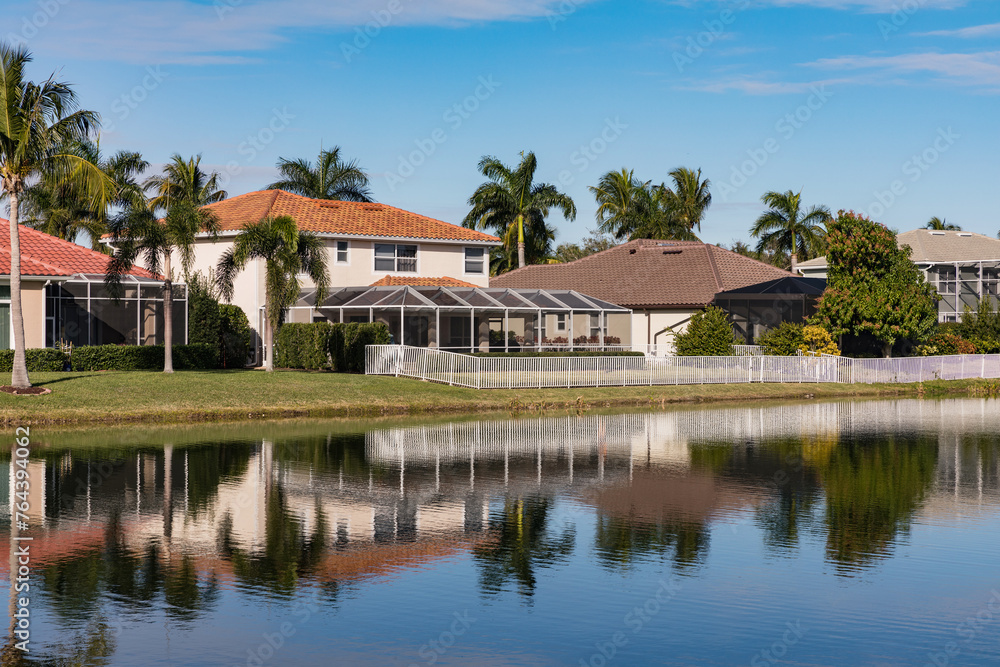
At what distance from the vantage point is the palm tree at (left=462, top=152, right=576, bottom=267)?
213 feet

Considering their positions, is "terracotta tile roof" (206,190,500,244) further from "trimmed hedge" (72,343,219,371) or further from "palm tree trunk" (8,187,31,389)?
"palm tree trunk" (8,187,31,389)

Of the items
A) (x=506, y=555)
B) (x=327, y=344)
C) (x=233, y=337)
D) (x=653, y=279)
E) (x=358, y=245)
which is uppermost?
(x=358, y=245)

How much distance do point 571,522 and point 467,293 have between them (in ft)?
102

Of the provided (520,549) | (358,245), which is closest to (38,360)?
(358,245)

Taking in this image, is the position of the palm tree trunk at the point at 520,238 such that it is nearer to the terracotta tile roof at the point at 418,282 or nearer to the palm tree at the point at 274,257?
the terracotta tile roof at the point at 418,282

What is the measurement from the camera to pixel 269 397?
29.3 m

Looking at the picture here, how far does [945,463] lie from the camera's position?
2023 cm

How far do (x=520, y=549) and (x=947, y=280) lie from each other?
5421 centimetres

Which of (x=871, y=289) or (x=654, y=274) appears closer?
(x=871, y=289)

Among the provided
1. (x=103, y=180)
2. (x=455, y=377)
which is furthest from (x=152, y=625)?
(x=455, y=377)

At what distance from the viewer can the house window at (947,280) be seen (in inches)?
2362

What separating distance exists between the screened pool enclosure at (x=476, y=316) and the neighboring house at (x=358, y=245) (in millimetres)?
1728

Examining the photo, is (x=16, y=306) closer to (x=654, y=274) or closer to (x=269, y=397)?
(x=269, y=397)

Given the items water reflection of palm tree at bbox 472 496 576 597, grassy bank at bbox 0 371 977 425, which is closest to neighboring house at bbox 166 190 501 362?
grassy bank at bbox 0 371 977 425
